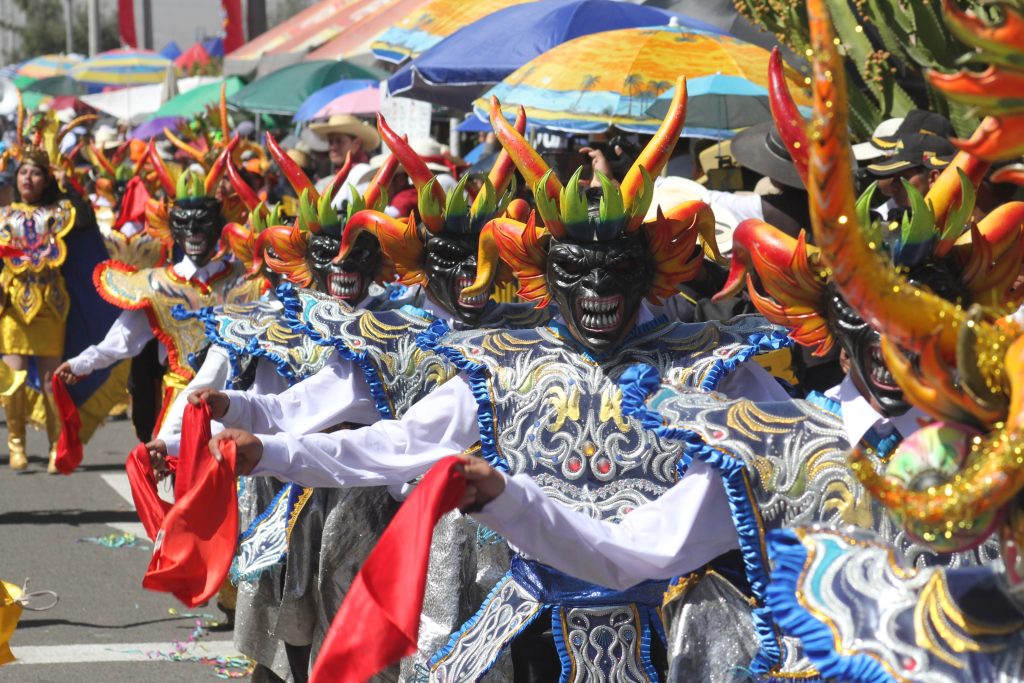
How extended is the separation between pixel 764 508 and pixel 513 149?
1567 millimetres

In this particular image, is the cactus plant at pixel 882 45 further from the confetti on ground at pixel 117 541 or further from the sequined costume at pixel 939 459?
the sequined costume at pixel 939 459

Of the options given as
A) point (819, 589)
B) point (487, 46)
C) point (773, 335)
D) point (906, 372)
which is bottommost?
point (487, 46)

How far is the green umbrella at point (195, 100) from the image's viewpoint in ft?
67.7

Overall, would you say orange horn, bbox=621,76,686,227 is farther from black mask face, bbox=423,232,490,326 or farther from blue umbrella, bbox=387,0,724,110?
blue umbrella, bbox=387,0,724,110

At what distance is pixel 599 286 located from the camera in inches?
151

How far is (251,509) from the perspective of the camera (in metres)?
5.97

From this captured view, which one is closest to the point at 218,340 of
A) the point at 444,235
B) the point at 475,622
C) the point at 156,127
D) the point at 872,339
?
the point at 444,235

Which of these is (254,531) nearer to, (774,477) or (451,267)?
(451,267)

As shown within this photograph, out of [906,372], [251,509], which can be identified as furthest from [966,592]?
[251,509]

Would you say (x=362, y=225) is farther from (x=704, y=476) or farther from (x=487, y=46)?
(x=487, y=46)

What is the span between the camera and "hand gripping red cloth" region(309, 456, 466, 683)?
275cm

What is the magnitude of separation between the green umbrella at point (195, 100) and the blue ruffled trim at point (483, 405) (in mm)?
16746

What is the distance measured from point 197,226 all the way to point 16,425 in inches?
130

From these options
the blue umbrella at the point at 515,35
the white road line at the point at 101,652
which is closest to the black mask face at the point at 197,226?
the blue umbrella at the point at 515,35
